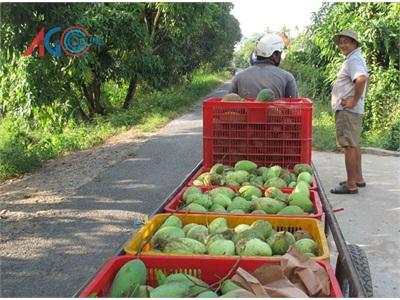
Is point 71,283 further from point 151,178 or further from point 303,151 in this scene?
point 151,178

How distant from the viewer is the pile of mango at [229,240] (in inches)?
83.0

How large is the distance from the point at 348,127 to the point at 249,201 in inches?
136

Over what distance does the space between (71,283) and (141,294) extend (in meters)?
2.32

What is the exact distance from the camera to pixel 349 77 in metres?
5.73

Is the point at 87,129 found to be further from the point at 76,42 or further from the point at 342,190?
the point at 342,190

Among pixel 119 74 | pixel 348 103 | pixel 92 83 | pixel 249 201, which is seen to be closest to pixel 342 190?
pixel 348 103

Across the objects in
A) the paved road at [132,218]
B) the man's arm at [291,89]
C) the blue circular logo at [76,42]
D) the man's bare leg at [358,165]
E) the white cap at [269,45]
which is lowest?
the paved road at [132,218]

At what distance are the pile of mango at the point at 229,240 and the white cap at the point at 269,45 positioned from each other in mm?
2372

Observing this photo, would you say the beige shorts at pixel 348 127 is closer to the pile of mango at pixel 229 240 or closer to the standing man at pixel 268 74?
the standing man at pixel 268 74

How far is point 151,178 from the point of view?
755 cm

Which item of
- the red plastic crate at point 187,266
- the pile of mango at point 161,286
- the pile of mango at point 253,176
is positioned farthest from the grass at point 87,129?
the pile of mango at point 161,286

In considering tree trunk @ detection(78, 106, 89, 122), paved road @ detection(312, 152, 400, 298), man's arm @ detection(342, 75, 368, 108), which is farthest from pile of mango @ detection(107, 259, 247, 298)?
tree trunk @ detection(78, 106, 89, 122)

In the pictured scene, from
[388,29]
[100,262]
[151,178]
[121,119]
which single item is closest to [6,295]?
[100,262]

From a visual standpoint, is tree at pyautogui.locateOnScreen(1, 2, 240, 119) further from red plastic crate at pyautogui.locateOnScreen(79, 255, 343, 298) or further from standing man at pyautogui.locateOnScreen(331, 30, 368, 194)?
red plastic crate at pyautogui.locateOnScreen(79, 255, 343, 298)
